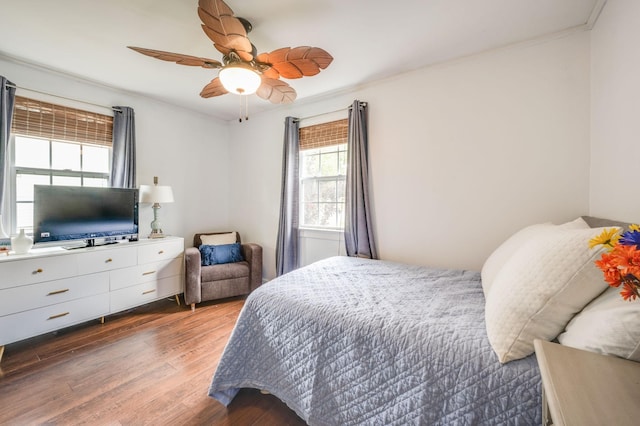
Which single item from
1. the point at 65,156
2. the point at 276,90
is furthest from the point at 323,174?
the point at 65,156

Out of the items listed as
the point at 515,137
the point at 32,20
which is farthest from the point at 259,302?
the point at 32,20

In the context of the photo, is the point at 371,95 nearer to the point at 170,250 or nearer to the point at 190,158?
the point at 190,158

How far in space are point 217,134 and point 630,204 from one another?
4.29 metres

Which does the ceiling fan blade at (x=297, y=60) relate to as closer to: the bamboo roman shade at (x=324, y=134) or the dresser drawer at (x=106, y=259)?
the bamboo roman shade at (x=324, y=134)

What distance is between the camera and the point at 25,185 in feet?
8.06

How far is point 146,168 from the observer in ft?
10.4

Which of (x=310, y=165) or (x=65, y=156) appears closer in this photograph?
(x=65, y=156)

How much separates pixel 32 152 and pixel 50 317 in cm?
161

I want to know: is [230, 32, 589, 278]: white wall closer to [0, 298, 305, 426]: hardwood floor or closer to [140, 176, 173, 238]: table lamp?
[0, 298, 305, 426]: hardwood floor

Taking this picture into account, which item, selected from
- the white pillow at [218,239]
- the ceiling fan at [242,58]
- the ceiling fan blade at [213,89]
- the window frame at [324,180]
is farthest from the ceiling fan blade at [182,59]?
the white pillow at [218,239]

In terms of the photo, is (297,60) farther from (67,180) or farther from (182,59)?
(67,180)

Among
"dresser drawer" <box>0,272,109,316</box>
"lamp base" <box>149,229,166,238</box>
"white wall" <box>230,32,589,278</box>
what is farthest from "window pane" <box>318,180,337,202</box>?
"dresser drawer" <box>0,272,109,316</box>

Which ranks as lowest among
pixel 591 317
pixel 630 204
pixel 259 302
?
pixel 259 302

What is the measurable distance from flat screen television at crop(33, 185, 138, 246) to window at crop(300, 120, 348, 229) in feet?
6.54
